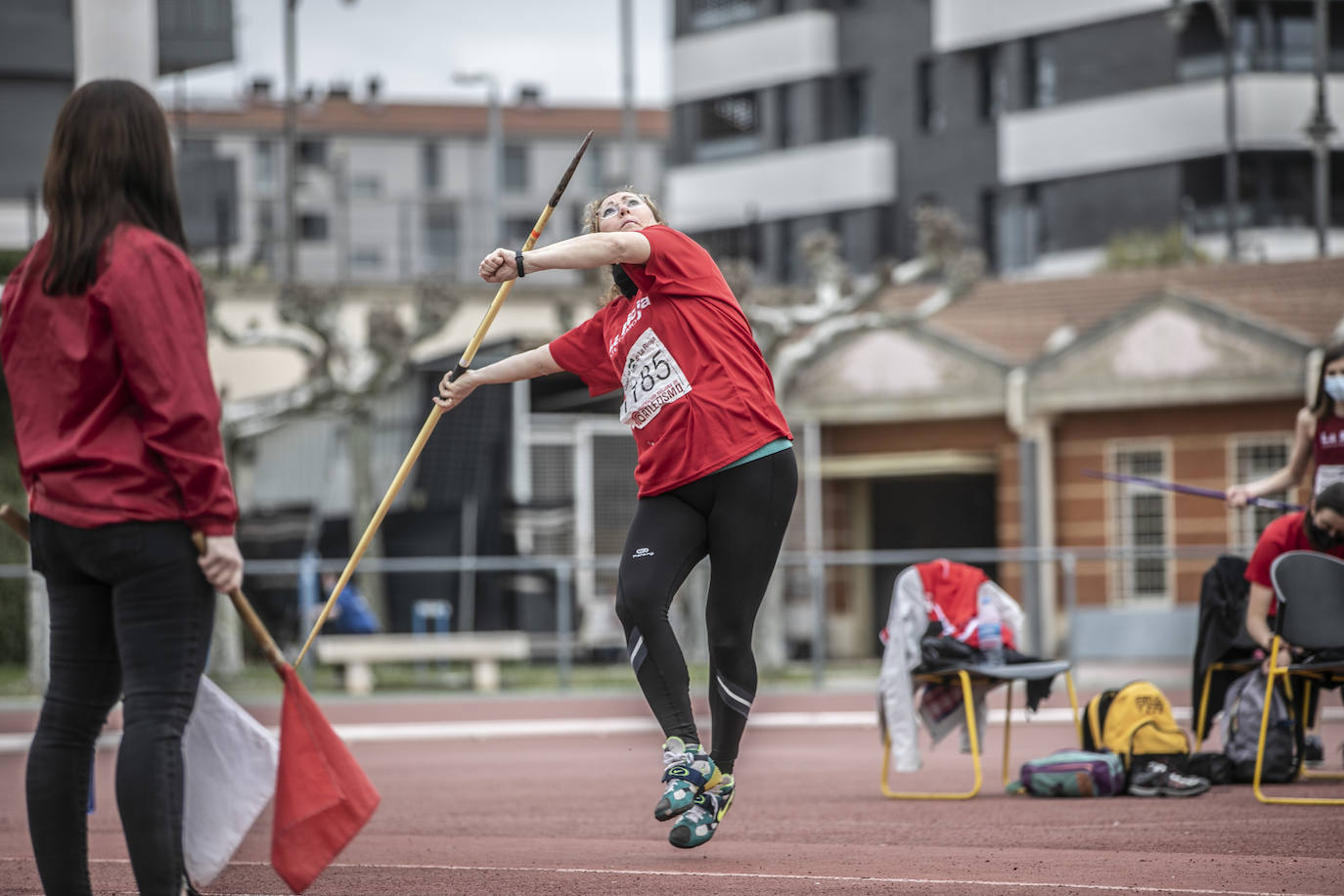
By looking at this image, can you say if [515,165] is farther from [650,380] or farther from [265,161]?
[650,380]

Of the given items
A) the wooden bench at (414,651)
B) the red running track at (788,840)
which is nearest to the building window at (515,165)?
the wooden bench at (414,651)

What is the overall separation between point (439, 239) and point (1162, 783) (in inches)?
909

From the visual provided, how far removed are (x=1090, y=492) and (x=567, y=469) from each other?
21.1ft

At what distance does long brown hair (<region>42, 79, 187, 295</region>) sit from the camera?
13.6ft

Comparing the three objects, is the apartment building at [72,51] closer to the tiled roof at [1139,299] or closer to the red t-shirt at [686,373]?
the red t-shirt at [686,373]

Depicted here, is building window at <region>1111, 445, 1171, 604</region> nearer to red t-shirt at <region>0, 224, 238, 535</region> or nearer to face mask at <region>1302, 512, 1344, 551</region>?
face mask at <region>1302, 512, 1344, 551</region>

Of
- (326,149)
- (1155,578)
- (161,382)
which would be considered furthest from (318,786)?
(326,149)

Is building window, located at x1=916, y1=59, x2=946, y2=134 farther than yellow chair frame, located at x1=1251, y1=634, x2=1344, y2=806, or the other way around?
building window, located at x1=916, y1=59, x2=946, y2=134

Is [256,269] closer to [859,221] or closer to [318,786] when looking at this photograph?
[859,221]

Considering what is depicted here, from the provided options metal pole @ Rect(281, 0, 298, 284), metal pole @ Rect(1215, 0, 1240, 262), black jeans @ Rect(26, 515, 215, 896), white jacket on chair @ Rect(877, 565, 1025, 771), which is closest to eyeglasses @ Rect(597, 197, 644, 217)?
black jeans @ Rect(26, 515, 215, 896)

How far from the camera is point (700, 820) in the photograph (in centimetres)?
560

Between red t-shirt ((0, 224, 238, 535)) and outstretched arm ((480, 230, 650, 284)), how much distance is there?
126 centimetres

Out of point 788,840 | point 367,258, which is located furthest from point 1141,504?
point 788,840

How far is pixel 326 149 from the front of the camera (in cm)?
8219
